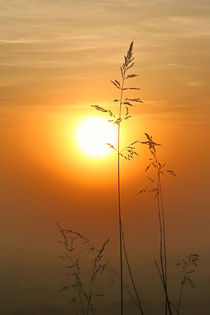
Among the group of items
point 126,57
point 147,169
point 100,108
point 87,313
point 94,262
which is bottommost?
point 87,313

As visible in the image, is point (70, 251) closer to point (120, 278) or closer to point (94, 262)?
point (94, 262)

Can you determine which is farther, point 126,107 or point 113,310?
point 113,310

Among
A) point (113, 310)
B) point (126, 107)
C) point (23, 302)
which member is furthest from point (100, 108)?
point (23, 302)

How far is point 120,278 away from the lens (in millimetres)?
4461

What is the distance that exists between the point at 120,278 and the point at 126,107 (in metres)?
1.22

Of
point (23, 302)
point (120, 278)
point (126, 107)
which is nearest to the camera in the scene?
point (120, 278)

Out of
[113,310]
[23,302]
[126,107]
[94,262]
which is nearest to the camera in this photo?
[94,262]

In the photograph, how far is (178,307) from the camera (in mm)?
4762

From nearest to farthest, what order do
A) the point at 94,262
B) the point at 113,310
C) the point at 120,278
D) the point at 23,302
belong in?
the point at 120,278 < the point at 94,262 < the point at 113,310 < the point at 23,302

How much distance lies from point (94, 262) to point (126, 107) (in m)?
1.07

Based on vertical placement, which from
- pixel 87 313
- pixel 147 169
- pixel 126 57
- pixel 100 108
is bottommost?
pixel 87 313

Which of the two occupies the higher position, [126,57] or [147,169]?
[126,57]

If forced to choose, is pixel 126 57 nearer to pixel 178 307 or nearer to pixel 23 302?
pixel 178 307

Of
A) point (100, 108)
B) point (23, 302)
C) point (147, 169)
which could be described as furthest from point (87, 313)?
point (23, 302)
